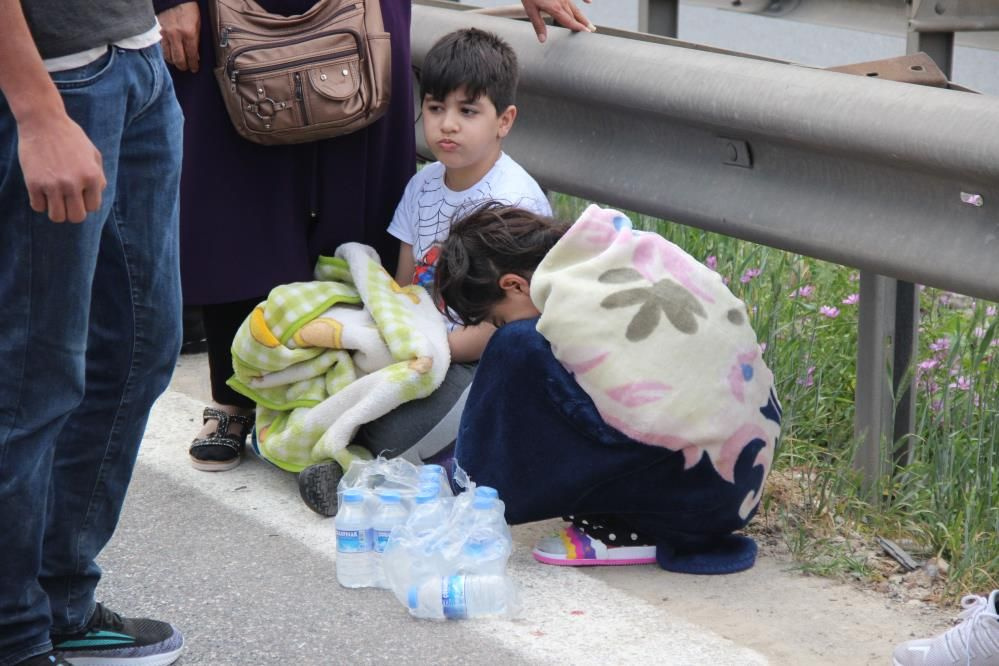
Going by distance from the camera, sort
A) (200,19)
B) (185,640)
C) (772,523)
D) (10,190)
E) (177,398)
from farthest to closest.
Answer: (177,398) → (200,19) → (772,523) → (185,640) → (10,190)

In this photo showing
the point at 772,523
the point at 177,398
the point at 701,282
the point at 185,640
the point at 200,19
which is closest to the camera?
the point at 185,640

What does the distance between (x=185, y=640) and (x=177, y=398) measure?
1580 mm

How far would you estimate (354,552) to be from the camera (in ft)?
11.1

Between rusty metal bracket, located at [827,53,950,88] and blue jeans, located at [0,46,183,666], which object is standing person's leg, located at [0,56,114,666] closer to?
blue jeans, located at [0,46,183,666]

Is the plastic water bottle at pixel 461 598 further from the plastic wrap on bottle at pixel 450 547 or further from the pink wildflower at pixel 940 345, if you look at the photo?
the pink wildflower at pixel 940 345

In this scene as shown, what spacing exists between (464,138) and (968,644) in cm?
181

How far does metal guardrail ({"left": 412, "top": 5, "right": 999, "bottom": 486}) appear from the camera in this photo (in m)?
3.10

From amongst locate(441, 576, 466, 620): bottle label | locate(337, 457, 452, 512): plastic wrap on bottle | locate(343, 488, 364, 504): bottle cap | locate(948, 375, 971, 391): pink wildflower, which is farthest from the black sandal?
locate(948, 375, 971, 391): pink wildflower

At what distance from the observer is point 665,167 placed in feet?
12.5

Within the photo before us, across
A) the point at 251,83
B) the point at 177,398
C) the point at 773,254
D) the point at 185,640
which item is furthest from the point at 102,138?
the point at 773,254

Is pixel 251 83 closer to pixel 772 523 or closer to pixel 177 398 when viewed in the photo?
pixel 177 398

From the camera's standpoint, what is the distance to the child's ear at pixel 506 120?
409 cm

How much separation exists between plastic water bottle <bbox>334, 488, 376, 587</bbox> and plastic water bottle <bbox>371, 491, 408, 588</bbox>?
0.01 m

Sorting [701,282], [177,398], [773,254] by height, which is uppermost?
[701,282]
